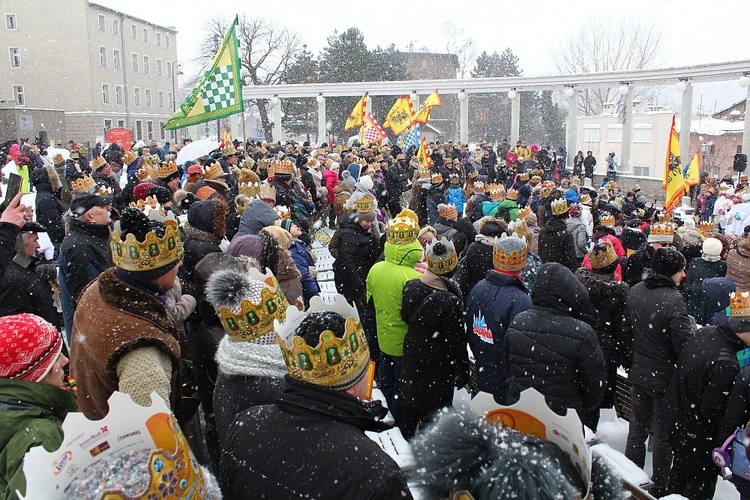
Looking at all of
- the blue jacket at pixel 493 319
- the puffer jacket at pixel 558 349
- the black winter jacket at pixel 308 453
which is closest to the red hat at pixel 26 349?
the black winter jacket at pixel 308 453

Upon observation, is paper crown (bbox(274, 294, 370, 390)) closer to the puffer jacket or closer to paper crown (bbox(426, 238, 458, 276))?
the puffer jacket

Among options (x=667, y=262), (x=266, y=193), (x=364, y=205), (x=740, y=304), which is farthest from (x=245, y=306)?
(x=266, y=193)

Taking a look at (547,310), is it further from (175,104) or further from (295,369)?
(175,104)

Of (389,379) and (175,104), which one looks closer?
(389,379)

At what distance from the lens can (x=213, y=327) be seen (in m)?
4.28

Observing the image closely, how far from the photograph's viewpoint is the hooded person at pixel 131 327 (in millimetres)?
2527

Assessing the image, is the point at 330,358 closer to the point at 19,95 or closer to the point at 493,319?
the point at 493,319

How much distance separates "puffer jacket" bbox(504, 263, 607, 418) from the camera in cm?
383

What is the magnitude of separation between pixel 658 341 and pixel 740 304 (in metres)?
0.87

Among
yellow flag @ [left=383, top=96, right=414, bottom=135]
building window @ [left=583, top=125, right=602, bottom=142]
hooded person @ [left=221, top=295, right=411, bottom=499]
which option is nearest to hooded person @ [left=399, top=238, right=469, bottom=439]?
hooded person @ [left=221, top=295, right=411, bottom=499]

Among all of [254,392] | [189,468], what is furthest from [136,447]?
[254,392]

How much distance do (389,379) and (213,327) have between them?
2.04 m

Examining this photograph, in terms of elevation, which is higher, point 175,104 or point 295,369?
point 175,104

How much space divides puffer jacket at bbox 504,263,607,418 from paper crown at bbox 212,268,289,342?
1.64m
